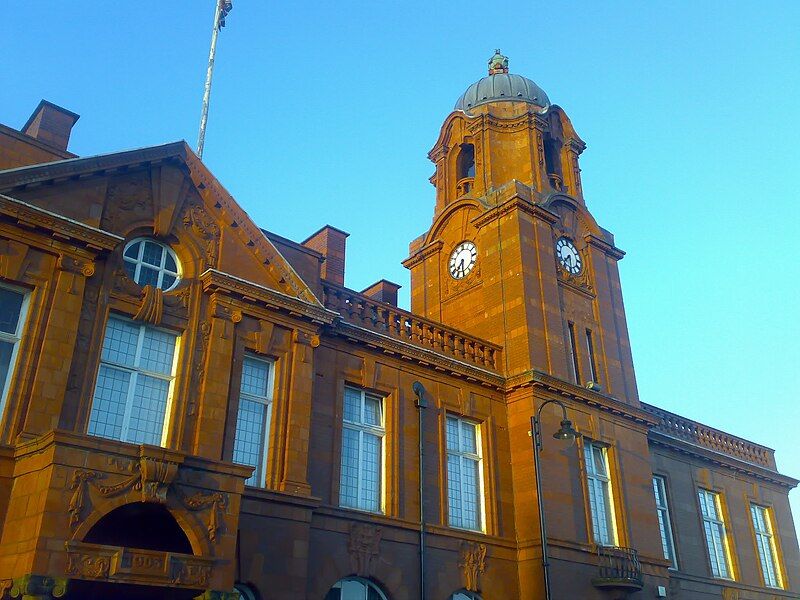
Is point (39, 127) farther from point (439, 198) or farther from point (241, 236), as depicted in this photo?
point (439, 198)

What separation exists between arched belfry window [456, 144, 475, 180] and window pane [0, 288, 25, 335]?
1912cm

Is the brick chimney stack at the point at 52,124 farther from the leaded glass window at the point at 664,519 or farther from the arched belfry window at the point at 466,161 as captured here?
the leaded glass window at the point at 664,519

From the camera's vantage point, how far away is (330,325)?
20.3 meters

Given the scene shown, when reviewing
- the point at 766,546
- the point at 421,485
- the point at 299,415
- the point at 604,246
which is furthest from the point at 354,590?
the point at 766,546

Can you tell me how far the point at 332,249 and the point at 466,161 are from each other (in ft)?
32.0

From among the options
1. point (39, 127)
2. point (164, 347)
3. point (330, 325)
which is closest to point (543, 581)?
point (330, 325)

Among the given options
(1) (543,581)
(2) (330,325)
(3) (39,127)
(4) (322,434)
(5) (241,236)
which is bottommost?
(1) (543,581)

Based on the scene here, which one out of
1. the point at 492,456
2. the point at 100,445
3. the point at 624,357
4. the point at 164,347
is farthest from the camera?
the point at 624,357

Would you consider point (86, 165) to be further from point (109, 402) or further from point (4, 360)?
point (109, 402)

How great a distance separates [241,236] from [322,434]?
513cm

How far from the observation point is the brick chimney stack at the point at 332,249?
2445 centimetres

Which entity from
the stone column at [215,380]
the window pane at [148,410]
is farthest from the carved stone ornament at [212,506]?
the window pane at [148,410]

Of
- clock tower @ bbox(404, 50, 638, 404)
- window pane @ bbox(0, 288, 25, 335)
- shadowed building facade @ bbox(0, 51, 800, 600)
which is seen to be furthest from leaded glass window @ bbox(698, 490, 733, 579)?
window pane @ bbox(0, 288, 25, 335)

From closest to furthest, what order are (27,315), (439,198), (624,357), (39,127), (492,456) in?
(27,315), (39,127), (492,456), (624,357), (439,198)
